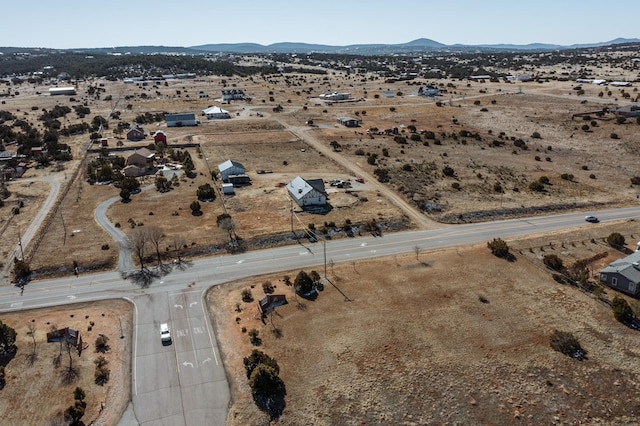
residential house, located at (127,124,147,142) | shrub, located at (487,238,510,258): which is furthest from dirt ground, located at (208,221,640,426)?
residential house, located at (127,124,147,142)

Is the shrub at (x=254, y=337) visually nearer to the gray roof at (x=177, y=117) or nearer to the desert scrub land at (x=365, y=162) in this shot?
the desert scrub land at (x=365, y=162)

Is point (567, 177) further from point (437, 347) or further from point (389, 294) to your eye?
point (437, 347)

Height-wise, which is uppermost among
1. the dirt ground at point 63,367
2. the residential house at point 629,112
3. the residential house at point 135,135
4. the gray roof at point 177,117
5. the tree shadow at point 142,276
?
the residential house at point 629,112

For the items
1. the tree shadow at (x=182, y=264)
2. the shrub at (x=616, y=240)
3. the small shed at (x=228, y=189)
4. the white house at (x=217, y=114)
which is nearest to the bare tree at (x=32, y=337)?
the tree shadow at (x=182, y=264)

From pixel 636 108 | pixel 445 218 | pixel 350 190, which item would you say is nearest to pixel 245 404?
pixel 445 218

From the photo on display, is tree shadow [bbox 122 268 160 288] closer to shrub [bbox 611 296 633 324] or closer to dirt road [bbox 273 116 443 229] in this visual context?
dirt road [bbox 273 116 443 229]

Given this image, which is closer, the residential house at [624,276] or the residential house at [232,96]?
the residential house at [624,276]

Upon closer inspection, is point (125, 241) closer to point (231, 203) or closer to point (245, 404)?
point (231, 203)
